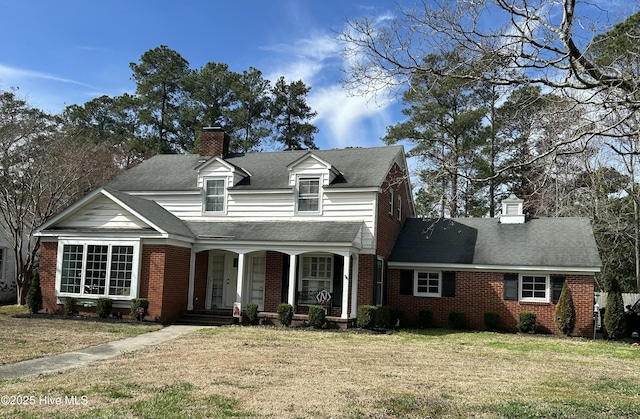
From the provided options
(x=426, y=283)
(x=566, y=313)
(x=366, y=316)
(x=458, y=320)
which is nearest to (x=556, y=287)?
(x=566, y=313)

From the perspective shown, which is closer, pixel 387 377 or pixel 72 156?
A: pixel 387 377

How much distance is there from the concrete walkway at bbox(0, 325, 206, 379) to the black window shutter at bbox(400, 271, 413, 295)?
8457 millimetres

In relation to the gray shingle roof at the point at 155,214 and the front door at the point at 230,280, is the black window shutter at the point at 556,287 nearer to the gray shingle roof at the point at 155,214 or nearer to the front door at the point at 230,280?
the front door at the point at 230,280

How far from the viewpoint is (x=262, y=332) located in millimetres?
16422

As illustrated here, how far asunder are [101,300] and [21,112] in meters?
14.6

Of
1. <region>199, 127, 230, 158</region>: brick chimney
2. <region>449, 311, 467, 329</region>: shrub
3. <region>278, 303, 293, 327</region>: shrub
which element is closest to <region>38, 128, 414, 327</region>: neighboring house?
<region>278, 303, 293, 327</region>: shrub

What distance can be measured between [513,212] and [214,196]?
11912mm

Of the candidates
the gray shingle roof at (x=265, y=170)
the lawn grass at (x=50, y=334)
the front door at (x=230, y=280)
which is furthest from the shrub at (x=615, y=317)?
the lawn grass at (x=50, y=334)

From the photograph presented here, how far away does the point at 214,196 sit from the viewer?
857 inches

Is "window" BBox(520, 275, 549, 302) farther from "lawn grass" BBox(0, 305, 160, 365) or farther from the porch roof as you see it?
"lawn grass" BBox(0, 305, 160, 365)

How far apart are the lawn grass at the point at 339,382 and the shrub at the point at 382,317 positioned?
3418mm

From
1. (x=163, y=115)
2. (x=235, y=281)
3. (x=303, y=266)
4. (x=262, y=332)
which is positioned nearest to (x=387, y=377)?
(x=262, y=332)

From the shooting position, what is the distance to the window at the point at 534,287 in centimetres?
1956

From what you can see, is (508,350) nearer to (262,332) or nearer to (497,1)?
(262,332)
